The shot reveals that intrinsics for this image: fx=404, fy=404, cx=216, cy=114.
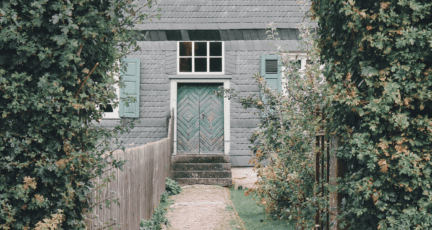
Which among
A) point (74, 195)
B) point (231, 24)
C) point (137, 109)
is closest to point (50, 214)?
point (74, 195)

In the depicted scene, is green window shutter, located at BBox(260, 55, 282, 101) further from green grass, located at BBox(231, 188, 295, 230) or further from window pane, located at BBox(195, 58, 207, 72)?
green grass, located at BBox(231, 188, 295, 230)

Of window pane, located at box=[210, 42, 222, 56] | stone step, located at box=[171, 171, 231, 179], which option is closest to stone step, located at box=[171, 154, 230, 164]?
stone step, located at box=[171, 171, 231, 179]

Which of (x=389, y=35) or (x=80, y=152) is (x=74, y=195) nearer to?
(x=80, y=152)

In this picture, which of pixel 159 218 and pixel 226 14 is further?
pixel 226 14

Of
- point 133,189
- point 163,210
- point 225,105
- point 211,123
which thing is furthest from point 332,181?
point 211,123

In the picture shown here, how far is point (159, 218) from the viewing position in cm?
663

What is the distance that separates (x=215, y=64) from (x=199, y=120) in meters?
1.66

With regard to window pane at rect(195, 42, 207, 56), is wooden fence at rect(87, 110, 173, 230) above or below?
below

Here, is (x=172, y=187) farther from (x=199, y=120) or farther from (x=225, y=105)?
(x=225, y=105)

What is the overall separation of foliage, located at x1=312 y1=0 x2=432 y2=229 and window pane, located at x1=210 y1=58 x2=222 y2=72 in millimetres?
8583

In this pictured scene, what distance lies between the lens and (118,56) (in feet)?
10.5

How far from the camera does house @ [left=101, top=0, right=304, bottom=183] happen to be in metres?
11.2

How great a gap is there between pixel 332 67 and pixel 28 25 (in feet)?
7.21

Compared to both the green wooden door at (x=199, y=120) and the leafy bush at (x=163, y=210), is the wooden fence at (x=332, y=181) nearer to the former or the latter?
the leafy bush at (x=163, y=210)
